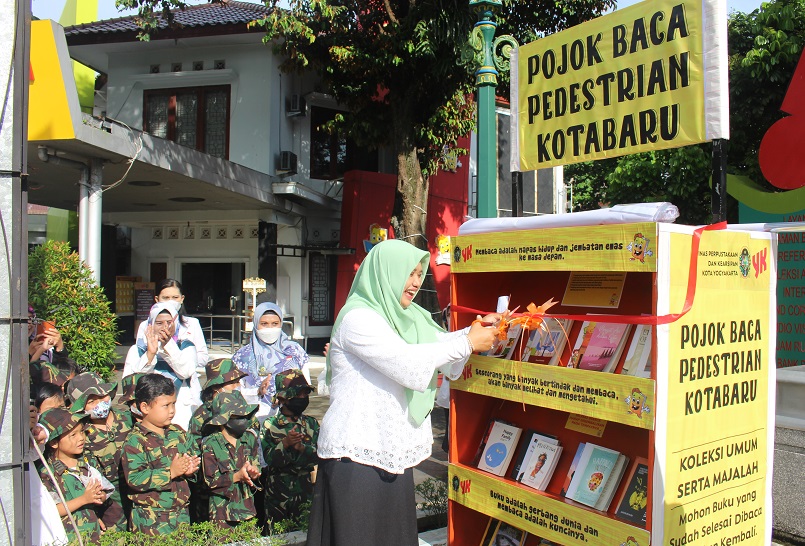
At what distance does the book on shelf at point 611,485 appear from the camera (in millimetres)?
2829

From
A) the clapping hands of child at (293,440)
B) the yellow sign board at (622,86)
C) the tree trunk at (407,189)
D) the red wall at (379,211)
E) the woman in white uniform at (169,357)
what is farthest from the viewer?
the red wall at (379,211)

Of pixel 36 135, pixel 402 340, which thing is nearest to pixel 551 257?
pixel 402 340

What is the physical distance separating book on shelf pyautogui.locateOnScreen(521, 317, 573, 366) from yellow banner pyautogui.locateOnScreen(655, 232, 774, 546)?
27.1 inches

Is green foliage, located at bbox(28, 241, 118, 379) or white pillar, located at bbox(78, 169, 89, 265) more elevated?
white pillar, located at bbox(78, 169, 89, 265)

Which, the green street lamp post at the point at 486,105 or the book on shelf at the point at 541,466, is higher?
the green street lamp post at the point at 486,105

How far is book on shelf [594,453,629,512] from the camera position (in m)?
2.83

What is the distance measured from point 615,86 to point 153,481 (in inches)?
123

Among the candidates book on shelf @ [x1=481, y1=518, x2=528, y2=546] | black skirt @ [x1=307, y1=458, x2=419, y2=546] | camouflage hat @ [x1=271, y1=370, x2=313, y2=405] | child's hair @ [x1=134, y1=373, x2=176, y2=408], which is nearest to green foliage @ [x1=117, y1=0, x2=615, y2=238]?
camouflage hat @ [x1=271, y1=370, x2=313, y2=405]

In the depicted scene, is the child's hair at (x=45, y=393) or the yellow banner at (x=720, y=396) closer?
the yellow banner at (x=720, y=396)

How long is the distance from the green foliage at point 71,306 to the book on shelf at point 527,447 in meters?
5.01

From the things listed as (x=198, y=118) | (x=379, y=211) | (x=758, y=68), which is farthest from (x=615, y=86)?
(x=198, y=118)

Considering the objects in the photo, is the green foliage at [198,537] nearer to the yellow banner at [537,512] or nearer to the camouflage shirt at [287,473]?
the camouflage shirt at [287,473]

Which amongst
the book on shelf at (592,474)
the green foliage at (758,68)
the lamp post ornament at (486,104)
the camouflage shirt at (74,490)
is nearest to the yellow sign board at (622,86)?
the lamp post ornament at (486,104)

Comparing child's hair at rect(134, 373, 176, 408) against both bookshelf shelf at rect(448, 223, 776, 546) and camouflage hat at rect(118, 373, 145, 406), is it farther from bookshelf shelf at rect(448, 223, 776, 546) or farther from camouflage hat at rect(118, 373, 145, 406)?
bookshelf shelf at rect(448, 223, 776, 546)
